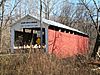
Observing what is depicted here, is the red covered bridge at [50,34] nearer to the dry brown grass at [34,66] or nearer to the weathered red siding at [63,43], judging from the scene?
the weathered red siding at [63,43]

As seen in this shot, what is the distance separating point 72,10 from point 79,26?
4.02m

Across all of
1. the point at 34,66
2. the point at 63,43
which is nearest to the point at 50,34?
the point at 63,43

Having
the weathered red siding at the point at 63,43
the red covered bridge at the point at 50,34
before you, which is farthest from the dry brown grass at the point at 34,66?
the weathered red siding at the point at 63,43

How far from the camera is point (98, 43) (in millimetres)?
19297

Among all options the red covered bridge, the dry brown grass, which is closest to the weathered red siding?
the red covered bridge

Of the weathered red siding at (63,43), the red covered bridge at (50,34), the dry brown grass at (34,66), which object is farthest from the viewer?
the weathered red siding at (63,43)

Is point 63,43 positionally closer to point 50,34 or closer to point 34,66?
point 50,34

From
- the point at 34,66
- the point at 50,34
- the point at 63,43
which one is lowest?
the point at 63,43

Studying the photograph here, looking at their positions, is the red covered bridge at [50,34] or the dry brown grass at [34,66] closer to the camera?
the dry brown grass at [34,66]

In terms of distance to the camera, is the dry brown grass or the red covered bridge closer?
the dry brown grass

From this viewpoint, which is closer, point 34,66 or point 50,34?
point 34,66

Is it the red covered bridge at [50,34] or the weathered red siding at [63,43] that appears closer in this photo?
the red covered bridge at [50,34]

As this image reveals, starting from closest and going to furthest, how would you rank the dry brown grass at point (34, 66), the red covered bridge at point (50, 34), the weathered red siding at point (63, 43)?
the dry brown grass at point (34, 66)
the red covered bridge at point (50, 34)
the weathered red siding at point (63, 43)

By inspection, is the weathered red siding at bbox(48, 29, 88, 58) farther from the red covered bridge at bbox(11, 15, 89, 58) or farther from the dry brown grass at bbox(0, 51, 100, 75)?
the dry brown grass at bbox(0, 51, 100, 75)
